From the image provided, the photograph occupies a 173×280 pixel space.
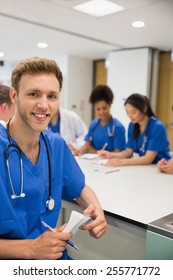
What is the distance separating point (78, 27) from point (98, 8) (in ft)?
2.39

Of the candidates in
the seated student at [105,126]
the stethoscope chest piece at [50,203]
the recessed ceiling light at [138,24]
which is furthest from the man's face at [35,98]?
the recessed ceiling light at [138,24]

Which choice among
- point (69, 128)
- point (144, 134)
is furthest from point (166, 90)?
point (144, 134)

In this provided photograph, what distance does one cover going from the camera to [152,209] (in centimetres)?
133

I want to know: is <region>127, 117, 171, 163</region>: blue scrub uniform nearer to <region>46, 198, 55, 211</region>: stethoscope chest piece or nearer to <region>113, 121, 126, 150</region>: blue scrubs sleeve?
<region>113, 121, 126, 150</region>: blue scrubs sleeve

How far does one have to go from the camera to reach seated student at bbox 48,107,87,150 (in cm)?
302

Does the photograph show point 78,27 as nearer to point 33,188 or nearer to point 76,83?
point 76,83

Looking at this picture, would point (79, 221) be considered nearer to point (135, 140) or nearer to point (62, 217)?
point (62, 217)

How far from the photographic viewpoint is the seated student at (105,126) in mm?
2678

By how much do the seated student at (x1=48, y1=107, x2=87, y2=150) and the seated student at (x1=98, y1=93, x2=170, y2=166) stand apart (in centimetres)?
69

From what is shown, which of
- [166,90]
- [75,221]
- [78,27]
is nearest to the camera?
[75,221]

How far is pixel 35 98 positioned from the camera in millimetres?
1088
